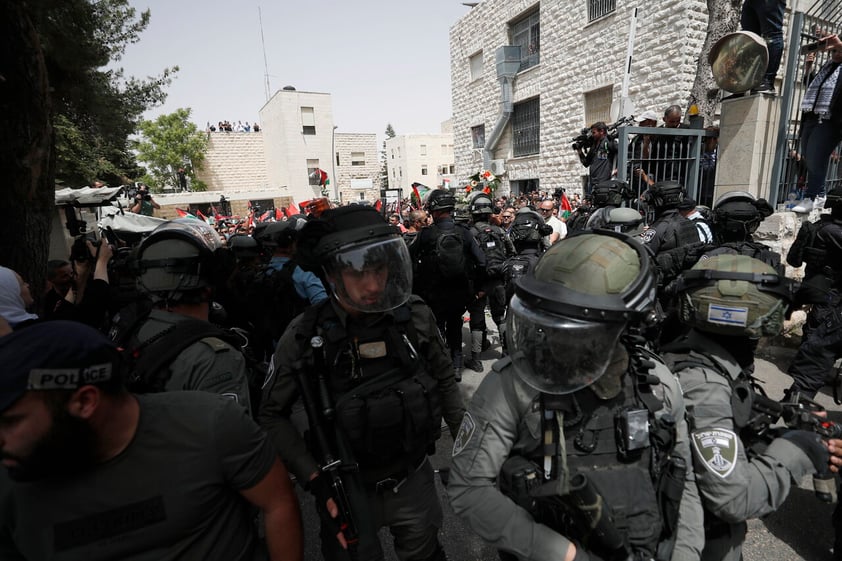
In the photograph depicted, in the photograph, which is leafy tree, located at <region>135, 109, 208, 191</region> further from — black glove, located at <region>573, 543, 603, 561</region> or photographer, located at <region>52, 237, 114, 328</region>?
black glove, located at <region>573, 543, 603, 561</region>

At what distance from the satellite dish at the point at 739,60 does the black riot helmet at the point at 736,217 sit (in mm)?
2872

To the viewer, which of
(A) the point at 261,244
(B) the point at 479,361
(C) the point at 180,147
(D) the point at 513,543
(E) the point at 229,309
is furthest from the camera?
(C) the point at 180,147

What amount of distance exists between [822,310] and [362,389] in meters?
3.62

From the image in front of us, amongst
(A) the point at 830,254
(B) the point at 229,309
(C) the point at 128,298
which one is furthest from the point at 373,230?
(A) the point at 830,254

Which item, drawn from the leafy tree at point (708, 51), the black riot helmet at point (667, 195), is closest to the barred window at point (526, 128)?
the leafy tree at point (708, 51)

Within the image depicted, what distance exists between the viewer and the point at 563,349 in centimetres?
119

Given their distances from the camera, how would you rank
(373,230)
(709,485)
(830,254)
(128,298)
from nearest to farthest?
(709,485)
(373,230)
(128,298)
(830,254)

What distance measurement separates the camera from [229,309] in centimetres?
380

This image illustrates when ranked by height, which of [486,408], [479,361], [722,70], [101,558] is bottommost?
[479,361]

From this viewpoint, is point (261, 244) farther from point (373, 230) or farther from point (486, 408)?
point (486, 408)

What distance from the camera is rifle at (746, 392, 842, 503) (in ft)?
4.65

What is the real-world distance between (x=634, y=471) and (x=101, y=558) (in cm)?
152

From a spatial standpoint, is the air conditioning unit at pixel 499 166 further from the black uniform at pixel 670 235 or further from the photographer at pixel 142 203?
the black uniform at pixel 670 235

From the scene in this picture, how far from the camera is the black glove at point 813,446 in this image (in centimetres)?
138
